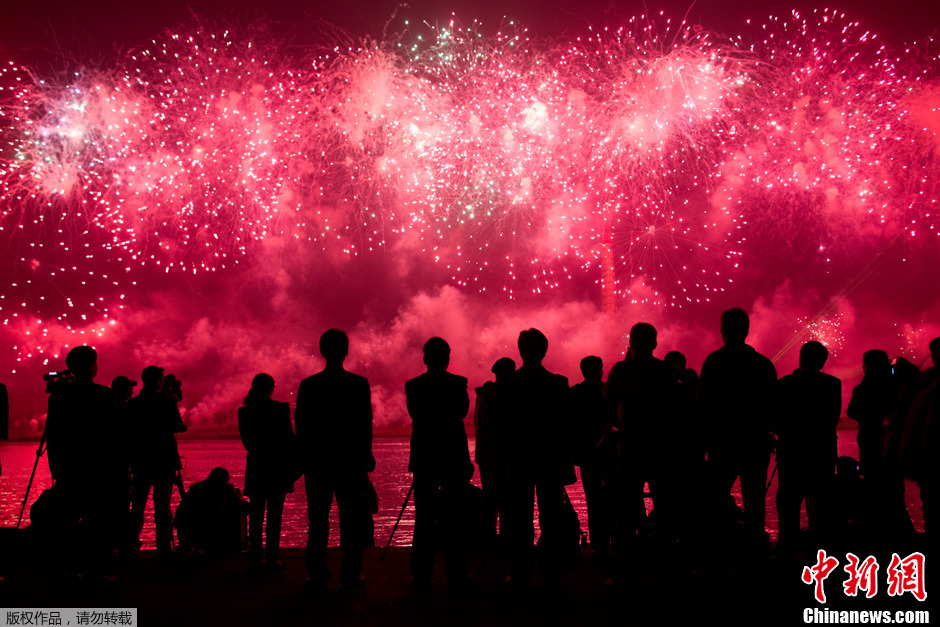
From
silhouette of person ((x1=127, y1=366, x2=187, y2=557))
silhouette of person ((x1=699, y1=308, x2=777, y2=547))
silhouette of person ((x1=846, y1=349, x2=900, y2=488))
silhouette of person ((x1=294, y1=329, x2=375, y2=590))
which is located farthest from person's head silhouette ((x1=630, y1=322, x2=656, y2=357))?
silhouette of person ((x1=127, y1=366, x2=187, y2=557))

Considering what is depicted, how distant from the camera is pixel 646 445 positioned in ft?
13.2

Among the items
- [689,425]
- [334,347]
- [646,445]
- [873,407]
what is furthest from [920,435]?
[334,347]

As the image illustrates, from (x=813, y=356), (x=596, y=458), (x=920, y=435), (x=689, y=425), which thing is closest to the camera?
(x=920, y=435)

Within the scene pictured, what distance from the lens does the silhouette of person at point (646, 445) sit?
398 cm

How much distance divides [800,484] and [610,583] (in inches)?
71.5

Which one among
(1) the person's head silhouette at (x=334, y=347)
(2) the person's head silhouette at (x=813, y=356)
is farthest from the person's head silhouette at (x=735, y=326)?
(1) the person's head silhouette at (x=334, y=347)

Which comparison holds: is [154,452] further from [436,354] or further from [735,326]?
[735,326]

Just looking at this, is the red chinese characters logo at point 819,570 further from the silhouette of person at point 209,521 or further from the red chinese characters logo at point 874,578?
the silhouette of person at point 209,521

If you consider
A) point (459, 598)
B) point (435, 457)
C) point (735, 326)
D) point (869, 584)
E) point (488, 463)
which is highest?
point (735, 326)

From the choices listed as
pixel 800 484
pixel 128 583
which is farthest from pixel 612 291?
pixel 128 583

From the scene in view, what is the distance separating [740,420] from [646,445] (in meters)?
0.66

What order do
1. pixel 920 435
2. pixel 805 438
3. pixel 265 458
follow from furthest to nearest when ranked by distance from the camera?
pixel 265 458, pixel 805 438, pixel 920 435

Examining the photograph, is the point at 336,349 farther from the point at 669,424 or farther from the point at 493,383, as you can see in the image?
the point at 669,424

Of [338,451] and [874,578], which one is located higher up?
[338,451]
